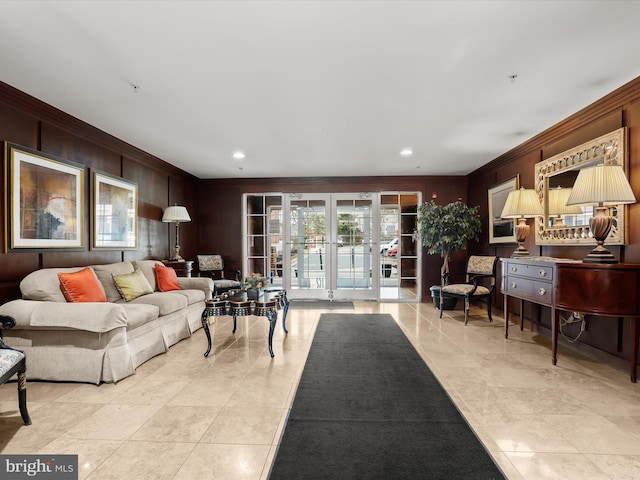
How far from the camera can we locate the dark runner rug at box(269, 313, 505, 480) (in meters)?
1.72

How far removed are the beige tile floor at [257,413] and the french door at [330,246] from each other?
Answer: 3.15m

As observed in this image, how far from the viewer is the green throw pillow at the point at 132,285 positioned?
3826 mm

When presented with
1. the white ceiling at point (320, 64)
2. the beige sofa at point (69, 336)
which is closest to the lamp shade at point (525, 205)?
the white ceiling at point (320, 64)

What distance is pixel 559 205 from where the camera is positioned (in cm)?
387

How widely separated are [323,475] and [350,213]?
215 inches

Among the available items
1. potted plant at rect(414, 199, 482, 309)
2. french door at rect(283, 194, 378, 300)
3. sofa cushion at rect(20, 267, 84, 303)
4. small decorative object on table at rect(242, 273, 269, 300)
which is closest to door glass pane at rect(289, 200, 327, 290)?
french door at rect(283, 194, 378, 300)

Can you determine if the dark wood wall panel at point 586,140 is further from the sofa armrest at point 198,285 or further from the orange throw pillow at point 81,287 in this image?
the orange throw pillow at point 81,287

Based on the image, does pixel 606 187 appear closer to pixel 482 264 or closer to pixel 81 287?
pixel 482 264

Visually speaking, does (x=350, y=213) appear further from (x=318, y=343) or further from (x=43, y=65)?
(x=43, y=65)

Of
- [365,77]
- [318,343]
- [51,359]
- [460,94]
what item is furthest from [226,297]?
[460,94]

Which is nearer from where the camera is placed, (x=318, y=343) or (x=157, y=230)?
(x=318, y=343)

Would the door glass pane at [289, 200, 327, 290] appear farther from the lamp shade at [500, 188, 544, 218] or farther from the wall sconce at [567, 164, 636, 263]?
the wall sconce at [567, 164, 636, 263]

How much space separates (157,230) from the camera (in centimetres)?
547

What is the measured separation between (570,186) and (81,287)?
5191 millimetres
